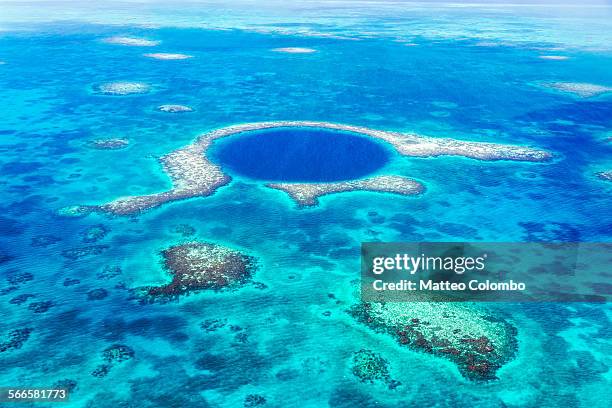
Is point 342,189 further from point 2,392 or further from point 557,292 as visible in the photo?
point 2,392

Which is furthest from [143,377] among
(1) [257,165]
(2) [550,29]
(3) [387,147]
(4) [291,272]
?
(2) [550,29]

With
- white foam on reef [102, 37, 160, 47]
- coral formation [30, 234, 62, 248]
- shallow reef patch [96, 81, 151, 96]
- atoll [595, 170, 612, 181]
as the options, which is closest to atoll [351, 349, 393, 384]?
coral formation [30, 234, 62, 248]

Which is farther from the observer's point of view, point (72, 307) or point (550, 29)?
point (550, 29)

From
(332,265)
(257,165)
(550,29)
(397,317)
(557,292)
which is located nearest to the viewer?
(397,317)

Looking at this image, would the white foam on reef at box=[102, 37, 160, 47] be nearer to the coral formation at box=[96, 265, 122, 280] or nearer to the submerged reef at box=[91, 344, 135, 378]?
the coral formation at box=[96, 265, 122, 280]

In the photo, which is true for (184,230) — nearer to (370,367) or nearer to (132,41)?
(370,367)

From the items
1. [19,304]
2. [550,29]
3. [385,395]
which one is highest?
[550,29]
